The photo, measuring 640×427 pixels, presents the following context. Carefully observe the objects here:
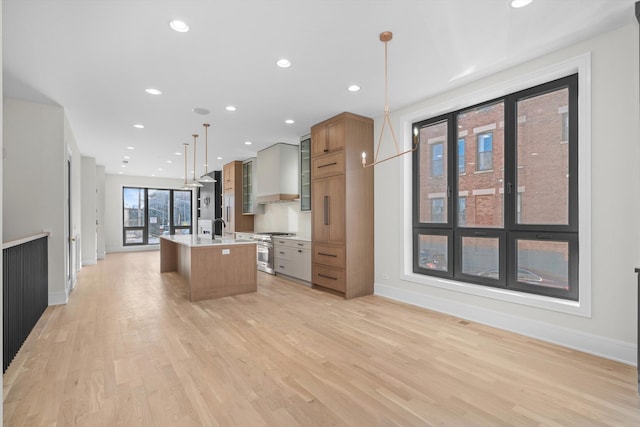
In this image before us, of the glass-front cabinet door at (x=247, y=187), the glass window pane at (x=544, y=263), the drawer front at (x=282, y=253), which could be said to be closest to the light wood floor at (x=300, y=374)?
the glass window pane at (x=544, y=263)

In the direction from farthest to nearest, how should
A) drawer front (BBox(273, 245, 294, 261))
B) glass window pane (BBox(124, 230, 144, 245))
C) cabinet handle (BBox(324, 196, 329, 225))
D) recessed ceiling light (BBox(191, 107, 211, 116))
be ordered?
glass window pane (BBox(124, 230, 144, 245)) → drawer front (BBox(273, 245, 294, 261)) → cabinet handle (BBox(324, 196, 329, 225)) → recessed ceiling light (BBox(191, 107, 211, 116))

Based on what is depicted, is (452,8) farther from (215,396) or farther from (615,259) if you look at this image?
(215,396)

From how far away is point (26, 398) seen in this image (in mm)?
2084

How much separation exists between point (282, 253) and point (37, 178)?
12.4 feet

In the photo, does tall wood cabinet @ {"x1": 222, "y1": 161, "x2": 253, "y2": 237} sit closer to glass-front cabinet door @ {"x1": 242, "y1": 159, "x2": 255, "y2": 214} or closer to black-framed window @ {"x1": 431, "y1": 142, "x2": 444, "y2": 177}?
glass-front cabinet door @ {"x1": 242, "y1": 159, "x2": 255, "y2": 214}

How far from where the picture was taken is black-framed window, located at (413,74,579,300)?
306cm

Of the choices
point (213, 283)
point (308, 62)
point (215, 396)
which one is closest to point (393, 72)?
point (308, 62)

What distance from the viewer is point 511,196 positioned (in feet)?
11.1

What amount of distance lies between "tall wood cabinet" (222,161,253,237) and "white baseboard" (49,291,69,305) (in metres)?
4.14

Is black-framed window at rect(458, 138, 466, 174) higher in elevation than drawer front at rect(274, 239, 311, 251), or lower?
higher

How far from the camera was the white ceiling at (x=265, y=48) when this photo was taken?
7.68 feet

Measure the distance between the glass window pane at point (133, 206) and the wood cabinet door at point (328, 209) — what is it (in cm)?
842

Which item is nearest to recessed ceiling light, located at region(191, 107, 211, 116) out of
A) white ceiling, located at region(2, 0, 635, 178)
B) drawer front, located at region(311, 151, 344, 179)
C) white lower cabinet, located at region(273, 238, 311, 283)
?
white ceiling, located at region(2, 0, 635, 178)

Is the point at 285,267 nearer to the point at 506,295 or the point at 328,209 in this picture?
the point at 328,209
